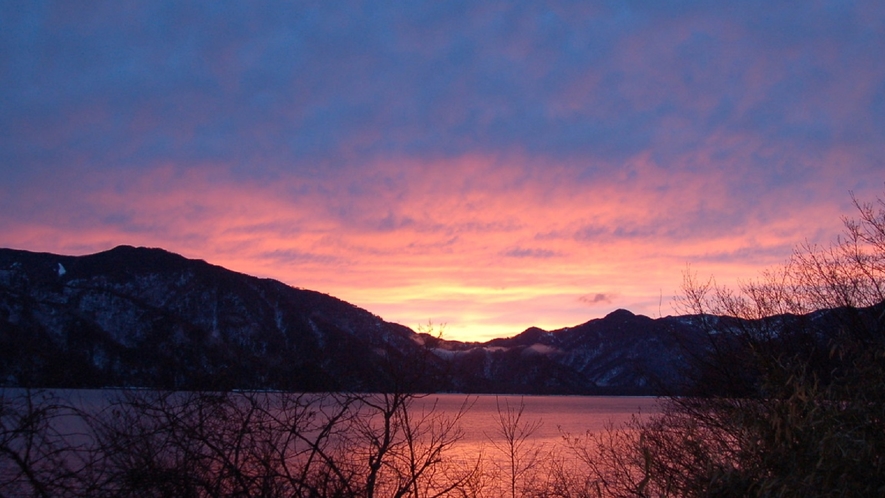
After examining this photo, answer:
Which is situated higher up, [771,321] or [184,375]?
[771,321]

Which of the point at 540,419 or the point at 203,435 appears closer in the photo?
the point at 203,435

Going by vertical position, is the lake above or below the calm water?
above

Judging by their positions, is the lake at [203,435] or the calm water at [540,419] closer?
the lake at [203,435]

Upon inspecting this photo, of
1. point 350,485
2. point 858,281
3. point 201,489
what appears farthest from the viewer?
point 858,281

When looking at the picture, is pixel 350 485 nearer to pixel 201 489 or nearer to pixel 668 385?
pixel 201 489

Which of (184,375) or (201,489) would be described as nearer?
(201,489)

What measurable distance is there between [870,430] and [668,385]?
52.9ft

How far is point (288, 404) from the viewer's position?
7996mm

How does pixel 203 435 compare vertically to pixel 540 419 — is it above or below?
above

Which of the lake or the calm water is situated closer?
the lake

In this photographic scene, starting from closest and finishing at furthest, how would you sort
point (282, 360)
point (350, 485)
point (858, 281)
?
point (350, 485)
point (282, 360)
point (858, 281)

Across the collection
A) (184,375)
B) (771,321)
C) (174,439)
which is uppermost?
(771,321)

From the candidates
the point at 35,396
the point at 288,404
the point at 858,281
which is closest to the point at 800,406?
the point at 288,404

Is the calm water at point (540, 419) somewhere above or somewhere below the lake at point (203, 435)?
below
